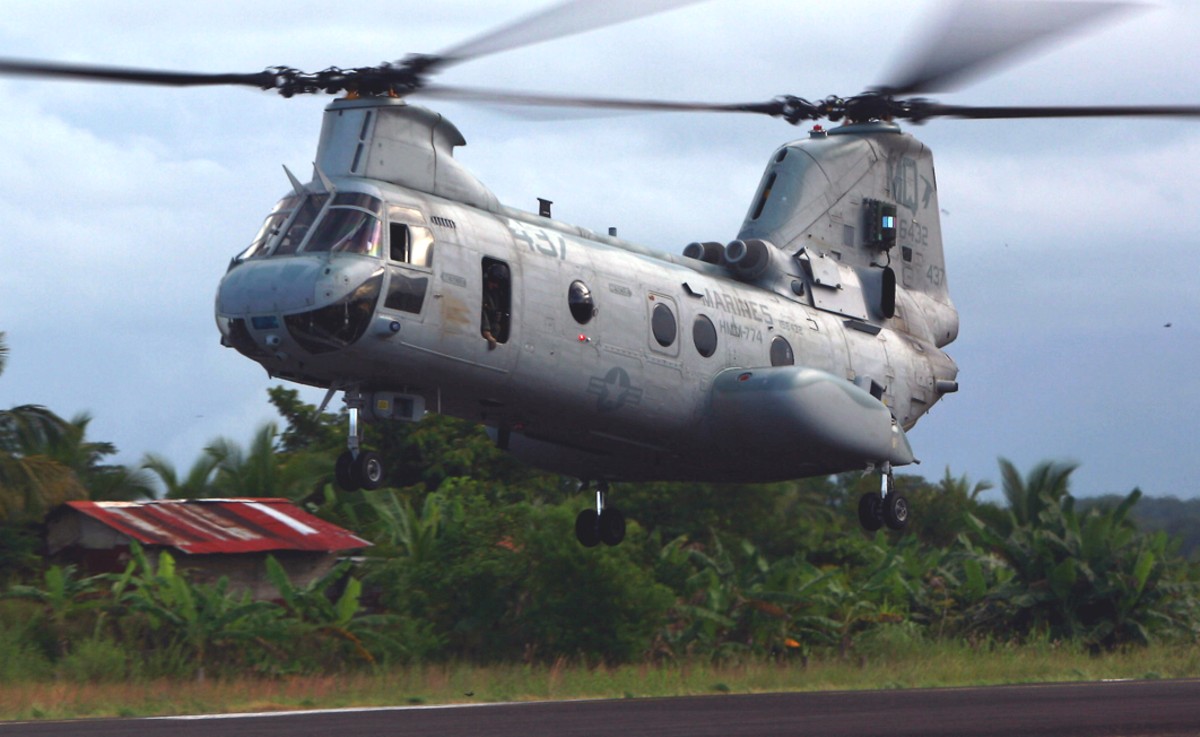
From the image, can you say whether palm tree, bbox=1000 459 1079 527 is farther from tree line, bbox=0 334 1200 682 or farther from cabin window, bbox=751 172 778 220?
cabin window, bbox=751 172 778 220

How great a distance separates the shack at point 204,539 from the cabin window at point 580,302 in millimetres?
12816

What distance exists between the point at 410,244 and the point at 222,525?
49.4ft

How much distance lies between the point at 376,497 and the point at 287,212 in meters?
19.6

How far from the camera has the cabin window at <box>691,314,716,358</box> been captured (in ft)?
64.4

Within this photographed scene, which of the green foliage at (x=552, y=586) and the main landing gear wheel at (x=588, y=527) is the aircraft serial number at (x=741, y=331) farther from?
the green foliage at (x=552, y=586)

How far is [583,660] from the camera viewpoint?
2944 centimetres

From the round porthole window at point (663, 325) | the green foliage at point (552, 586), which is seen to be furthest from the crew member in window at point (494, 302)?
the green foliage at point (552, 586)

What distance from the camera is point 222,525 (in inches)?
1176

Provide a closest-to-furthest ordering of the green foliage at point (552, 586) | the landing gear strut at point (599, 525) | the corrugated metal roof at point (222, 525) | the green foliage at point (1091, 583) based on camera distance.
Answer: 1. the landing gear strut at point (599, 525)
2. the green foliage at point (552, 586)
3. the corrugated metal roof at point (222, 525)
4. the green foliage at point (1091, 583)

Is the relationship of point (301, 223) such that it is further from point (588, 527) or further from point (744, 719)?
point (744, 719)

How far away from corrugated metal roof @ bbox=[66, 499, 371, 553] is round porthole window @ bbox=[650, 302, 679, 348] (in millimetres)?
12515

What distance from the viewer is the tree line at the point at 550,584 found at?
26.5m

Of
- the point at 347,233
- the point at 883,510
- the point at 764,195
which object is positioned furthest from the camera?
the point at 764,195

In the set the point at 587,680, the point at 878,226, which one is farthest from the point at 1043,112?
the point at 587,680
